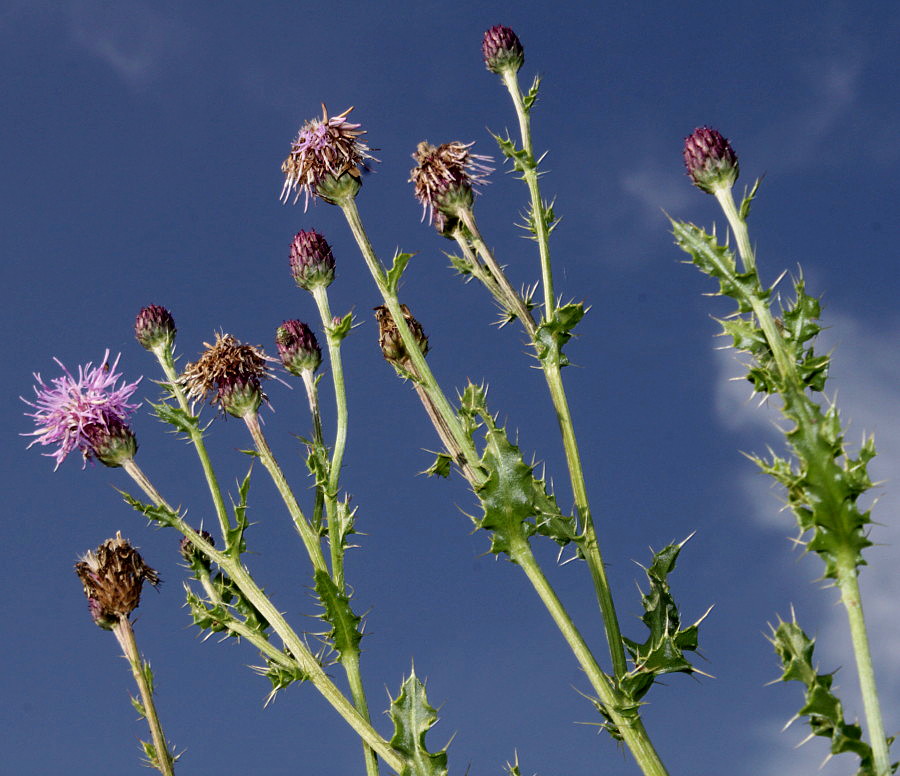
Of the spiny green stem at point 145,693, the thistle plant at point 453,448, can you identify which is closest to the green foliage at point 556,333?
the thistle plant at point 453,448

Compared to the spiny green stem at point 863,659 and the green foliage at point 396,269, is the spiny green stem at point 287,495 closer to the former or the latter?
the green foliage at point 396,269

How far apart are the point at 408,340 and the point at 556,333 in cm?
72

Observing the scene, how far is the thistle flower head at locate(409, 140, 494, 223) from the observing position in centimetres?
532

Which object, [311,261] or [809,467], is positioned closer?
[809,467]

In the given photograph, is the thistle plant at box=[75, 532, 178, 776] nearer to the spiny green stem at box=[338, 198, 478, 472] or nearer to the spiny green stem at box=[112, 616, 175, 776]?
the spiny green stem at box=[112, 616, 175, 776]

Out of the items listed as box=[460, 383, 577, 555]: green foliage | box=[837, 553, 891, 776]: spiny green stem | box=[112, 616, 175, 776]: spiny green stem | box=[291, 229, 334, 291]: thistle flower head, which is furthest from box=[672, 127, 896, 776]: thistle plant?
box=[112, 616, 175, 776]: spiny green stem

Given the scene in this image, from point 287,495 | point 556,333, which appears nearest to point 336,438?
point 287,495

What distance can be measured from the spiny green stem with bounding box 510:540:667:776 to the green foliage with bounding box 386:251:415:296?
138 cm

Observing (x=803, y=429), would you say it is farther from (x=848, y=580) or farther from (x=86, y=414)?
(x=86, y=414)

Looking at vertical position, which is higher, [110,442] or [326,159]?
[326,159]

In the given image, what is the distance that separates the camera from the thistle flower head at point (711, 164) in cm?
466

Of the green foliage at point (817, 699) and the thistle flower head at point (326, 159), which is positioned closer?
the green foliage at point (817, 699)

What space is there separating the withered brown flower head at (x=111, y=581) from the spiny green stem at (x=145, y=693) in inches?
2.6

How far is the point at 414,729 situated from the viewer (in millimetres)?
4492
